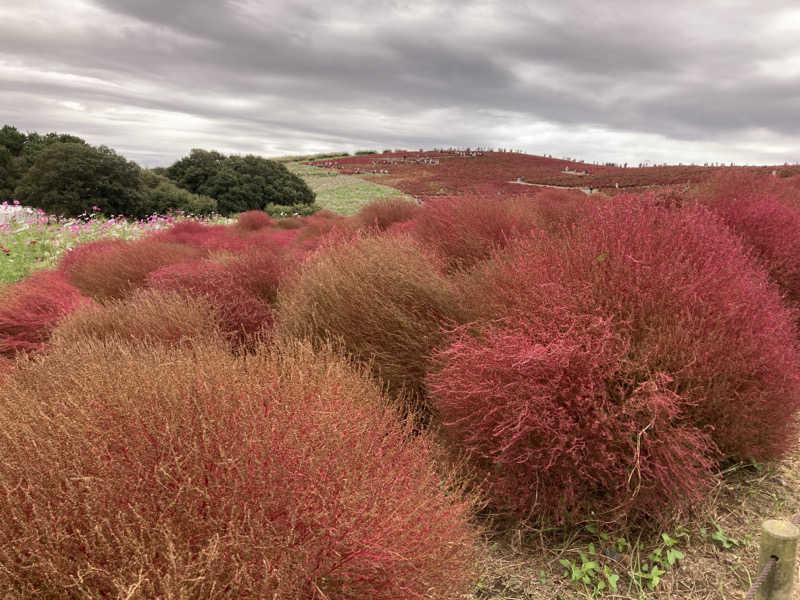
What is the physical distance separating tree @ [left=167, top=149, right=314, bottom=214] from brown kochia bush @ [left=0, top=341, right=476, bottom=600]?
21.0m

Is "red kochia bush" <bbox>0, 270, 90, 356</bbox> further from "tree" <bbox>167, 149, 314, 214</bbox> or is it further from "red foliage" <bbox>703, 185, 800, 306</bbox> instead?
"tree" <bbox>167, 149, 314, 214</bbox>

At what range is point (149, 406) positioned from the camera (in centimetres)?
179

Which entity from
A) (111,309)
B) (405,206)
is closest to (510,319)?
(111,309)

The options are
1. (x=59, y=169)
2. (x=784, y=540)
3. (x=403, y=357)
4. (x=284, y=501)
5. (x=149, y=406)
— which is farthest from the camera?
(x=59, y=169)

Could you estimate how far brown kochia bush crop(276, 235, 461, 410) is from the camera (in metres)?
3.90

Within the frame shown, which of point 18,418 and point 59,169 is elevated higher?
point 59,169

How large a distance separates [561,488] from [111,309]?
391cm

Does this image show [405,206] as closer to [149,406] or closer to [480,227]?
[480,227]

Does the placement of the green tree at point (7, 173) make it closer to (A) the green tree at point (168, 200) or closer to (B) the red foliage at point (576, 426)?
(A) the green tree at point (168, 200)

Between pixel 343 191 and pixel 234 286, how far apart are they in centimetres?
2365

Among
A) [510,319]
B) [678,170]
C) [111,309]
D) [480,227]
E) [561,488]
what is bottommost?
[561,488]

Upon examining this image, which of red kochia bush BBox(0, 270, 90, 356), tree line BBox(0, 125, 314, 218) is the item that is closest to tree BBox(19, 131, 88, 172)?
tree line BBox(0, 125, 314, 218)

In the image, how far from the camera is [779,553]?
209cm

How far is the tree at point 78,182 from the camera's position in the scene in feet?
52.7
